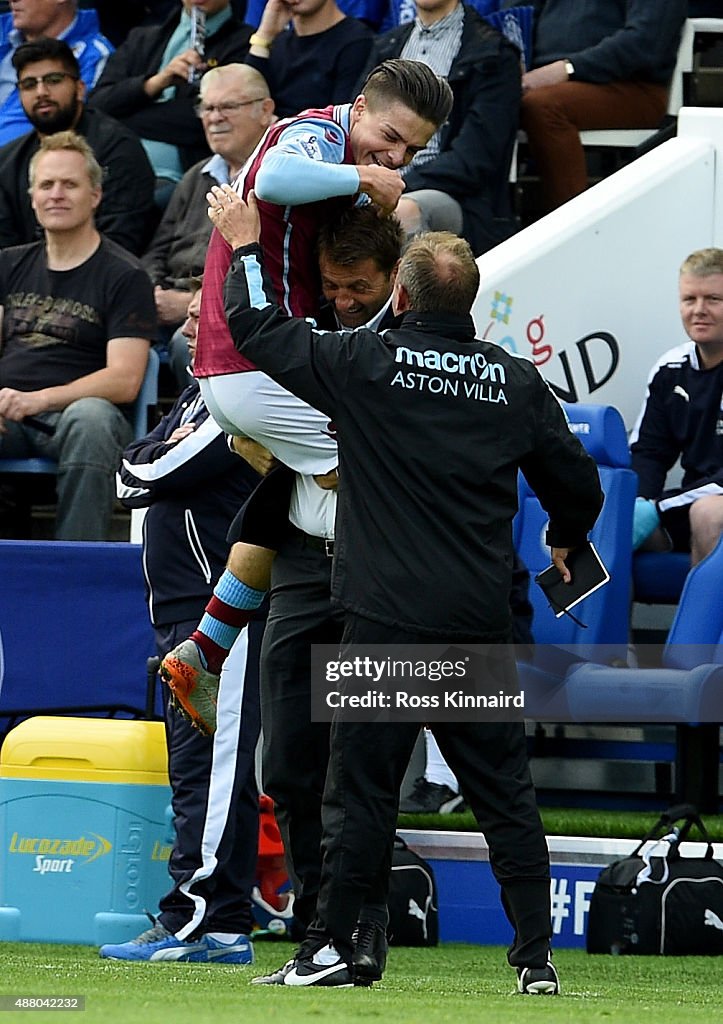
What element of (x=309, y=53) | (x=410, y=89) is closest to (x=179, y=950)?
(x=410, y=89)

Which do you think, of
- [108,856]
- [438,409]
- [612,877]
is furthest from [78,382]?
[438,409]

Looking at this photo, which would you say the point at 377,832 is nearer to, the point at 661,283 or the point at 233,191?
the point at 233,191

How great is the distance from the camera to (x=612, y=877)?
6.20m

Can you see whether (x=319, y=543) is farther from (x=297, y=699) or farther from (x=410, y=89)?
(x=410, y=89)

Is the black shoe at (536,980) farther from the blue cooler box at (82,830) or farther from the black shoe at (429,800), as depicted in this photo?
the black shoe at (429,800)

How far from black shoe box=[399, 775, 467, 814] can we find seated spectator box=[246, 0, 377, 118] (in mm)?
3596

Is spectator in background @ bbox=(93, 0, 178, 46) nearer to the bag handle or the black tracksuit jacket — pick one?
the bag handle

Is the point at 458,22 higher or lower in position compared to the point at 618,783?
higher

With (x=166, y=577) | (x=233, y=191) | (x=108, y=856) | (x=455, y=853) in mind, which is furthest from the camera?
(x=455, y=853)

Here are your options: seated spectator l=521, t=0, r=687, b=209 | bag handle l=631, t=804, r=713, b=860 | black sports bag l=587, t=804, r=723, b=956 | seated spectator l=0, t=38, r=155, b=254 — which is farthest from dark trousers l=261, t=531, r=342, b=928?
seated spectator l=521, t=0, r=687, b=209

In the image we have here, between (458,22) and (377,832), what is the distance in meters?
5.63

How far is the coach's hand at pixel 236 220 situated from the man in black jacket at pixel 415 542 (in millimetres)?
176

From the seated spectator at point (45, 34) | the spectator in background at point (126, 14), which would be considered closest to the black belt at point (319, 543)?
the seated spectator at point (45, 34)

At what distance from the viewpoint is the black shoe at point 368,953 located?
15.0 ft
